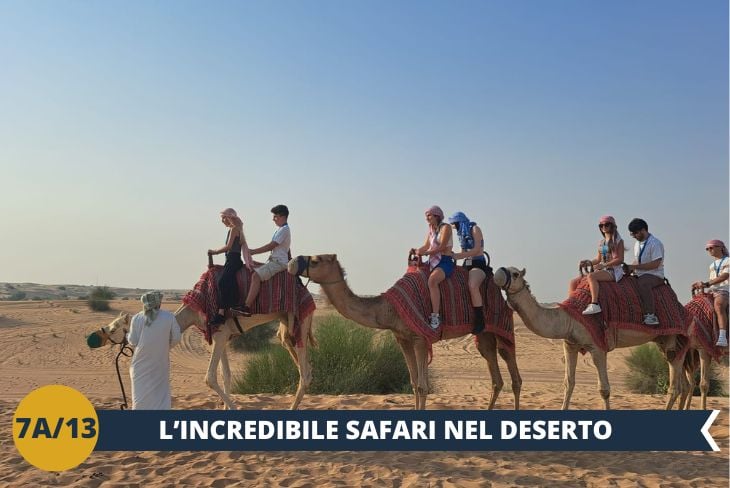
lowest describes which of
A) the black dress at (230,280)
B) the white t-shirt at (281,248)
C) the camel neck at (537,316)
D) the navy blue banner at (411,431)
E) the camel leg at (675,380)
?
the navy blue banner at (411,431)

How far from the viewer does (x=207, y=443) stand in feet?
24.4

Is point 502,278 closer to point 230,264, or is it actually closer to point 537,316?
point 537,316

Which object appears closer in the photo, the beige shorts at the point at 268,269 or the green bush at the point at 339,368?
the beige shorts at the point at 268,269

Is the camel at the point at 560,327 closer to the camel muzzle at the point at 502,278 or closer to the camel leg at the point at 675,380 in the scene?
the camel muzzle at the point at 502,278

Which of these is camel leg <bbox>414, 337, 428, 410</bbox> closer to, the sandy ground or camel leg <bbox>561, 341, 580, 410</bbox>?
the sandy ground

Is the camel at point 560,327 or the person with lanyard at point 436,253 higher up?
the person with lanyard at point 436,253

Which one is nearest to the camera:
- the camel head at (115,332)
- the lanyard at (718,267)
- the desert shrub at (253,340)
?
the camel head at (115,332)

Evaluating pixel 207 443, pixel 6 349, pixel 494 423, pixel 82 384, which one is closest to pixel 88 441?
pixel 207 443

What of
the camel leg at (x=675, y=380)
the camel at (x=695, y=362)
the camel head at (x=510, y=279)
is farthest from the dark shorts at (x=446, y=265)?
the camel at (x=695, y=362)

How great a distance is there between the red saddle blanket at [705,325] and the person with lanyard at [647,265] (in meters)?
1.32

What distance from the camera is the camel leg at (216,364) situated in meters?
8.35

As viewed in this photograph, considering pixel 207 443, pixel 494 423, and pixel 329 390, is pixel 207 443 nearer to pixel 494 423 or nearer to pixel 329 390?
pixel 494 423

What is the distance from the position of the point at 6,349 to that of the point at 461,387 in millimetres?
16615

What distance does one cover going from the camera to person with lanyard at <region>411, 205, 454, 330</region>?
816 centimetres
